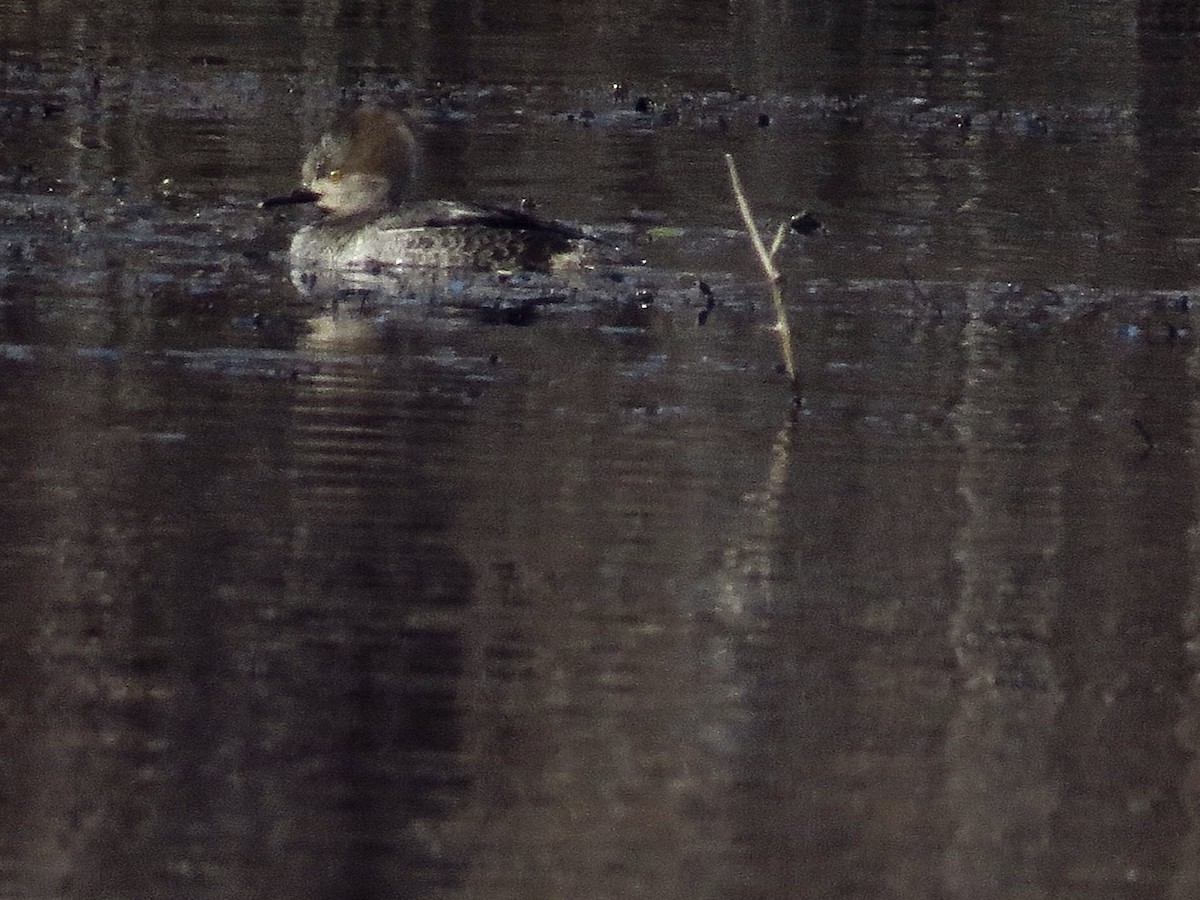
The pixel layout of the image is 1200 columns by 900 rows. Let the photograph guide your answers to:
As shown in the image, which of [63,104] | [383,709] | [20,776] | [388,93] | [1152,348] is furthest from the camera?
[388,93]

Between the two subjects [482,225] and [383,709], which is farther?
[482,225]

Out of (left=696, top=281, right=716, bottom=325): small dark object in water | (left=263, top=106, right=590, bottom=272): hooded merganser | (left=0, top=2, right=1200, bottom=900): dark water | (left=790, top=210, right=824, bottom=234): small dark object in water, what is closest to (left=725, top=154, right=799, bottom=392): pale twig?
(left=0, top=2, right=1200, bottom=900): dark water

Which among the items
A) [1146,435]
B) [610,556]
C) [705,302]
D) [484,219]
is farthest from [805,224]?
[610,556]

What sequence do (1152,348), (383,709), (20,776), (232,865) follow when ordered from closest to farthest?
(232,865) → (20,776) → (383,709) → (1152,348)

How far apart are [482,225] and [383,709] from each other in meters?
6.02

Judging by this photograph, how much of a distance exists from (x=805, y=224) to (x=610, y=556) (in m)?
6.13

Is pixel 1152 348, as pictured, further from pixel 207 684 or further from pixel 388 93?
pixel 388 93

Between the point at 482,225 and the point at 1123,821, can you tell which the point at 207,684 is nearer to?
the point at 1123,821

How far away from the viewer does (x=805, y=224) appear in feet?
44.1

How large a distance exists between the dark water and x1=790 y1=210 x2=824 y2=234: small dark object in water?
0.29 ft

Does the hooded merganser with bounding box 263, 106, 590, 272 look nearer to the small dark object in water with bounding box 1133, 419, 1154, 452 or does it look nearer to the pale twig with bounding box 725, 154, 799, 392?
the pale twig with bounding box 725, 154, 799, 392

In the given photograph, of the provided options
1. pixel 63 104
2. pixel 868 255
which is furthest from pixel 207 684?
Result: pixel 63 104

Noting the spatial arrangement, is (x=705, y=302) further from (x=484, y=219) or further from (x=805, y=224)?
(x=805, y=224)

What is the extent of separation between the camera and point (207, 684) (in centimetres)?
640
